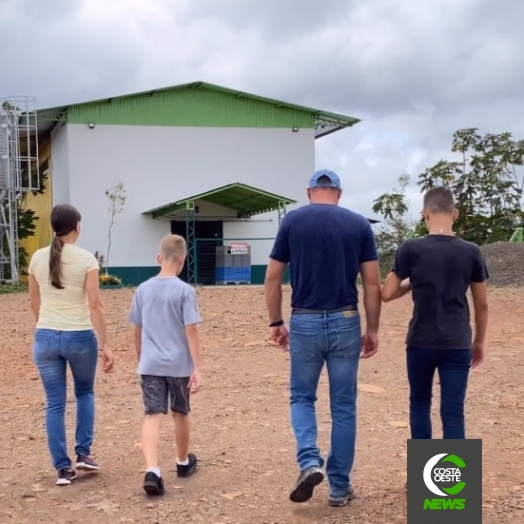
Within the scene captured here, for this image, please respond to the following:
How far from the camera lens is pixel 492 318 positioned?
13227 mm

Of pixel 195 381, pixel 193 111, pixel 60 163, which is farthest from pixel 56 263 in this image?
pixel 60 163

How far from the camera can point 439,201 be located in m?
4.47

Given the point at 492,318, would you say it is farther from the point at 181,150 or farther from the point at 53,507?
the point at 181,150

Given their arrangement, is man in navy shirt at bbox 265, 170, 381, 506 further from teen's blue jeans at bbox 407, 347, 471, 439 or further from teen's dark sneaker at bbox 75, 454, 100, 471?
teen's dark sneaker at bbox 75, 454, 100, 471

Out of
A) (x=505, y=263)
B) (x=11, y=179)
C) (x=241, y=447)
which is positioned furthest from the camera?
(x=11, y=179)

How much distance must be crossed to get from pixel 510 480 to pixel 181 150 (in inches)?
1022

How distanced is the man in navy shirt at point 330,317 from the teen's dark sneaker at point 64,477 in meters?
1.54

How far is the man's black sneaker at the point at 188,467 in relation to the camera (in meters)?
5.06

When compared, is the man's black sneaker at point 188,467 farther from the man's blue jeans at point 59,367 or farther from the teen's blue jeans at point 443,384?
the teen's blue jeans at point 443,384

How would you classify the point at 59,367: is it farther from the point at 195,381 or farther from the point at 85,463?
the point at 195,381

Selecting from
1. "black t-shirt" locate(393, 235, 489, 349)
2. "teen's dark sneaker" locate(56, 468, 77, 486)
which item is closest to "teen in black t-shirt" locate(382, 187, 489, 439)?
"black t-shirt" locate(393, 235, 489, 349)

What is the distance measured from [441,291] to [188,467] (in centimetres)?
198

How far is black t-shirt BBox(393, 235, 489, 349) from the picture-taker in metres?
4.33

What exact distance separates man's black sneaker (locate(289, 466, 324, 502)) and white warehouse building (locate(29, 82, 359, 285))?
23451mm
